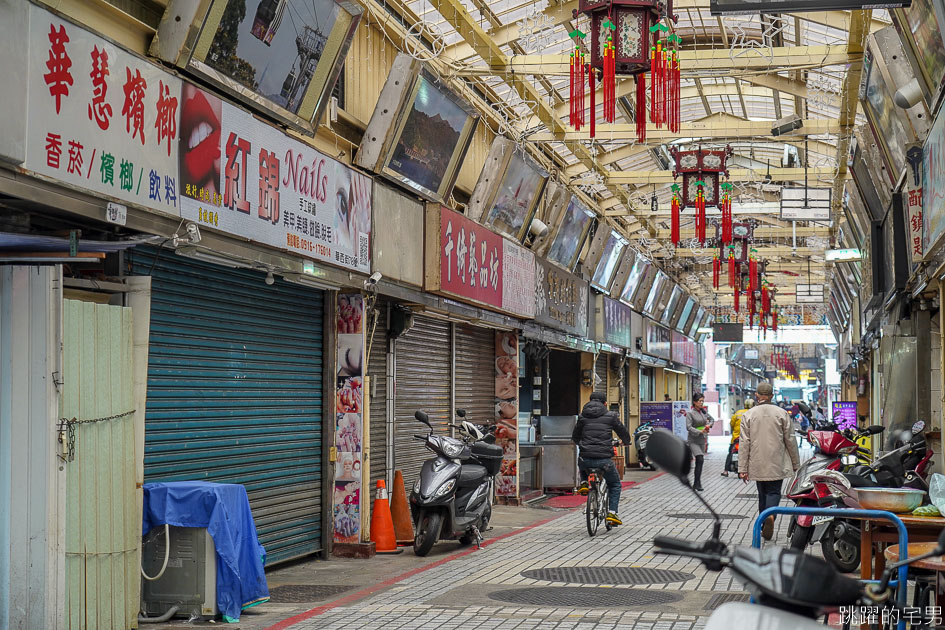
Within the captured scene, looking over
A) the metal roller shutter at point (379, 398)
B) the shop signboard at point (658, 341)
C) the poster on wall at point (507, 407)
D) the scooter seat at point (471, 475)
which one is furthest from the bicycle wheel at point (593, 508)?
the shop signboard at point (658, 341)

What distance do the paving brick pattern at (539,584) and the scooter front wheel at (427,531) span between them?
0.38m

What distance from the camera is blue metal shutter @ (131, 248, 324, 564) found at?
8648mm

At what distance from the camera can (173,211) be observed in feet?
24.8

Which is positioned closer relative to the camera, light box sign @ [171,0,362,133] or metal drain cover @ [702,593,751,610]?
light box sign @ [171,0,362,133]

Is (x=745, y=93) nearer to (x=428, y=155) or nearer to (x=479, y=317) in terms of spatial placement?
(x=479, y=317)

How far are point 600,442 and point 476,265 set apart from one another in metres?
2.90

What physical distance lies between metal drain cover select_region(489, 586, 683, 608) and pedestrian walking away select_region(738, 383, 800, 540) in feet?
9.34

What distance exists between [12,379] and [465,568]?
544 centimetres

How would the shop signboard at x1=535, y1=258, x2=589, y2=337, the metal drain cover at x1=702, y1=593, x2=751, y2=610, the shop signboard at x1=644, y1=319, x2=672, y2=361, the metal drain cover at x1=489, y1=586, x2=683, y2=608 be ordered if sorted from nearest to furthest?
the metal drain cover at x1=702, y1=593, x2=751, y2=610, the metal drain cover at x1=489, y1=586, x2=683, y2=608, the shop signboard at x1=535, y1=258, x2=589, y2=337, the shop signboard at x1=644, y1=319, x2=672, y2=361

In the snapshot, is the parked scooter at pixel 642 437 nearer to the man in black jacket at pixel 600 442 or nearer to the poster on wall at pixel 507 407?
the poster on wall at pixel 507 407

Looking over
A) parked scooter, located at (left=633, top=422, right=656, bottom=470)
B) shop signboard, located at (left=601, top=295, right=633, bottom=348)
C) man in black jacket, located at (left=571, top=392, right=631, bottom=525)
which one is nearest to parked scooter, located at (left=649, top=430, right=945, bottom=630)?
man in black jacket, located at (left=571, top=392, right=631, bottom=525)

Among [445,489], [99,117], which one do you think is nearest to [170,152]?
[99,117]

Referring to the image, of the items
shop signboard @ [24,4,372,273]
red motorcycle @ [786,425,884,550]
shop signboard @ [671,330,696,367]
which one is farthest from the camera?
shop signboard @ [671,330,696,367]

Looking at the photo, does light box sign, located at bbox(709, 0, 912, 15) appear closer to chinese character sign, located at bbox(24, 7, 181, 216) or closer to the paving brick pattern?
chinese character sign, located at bbox(24, 7, 181, 216)
